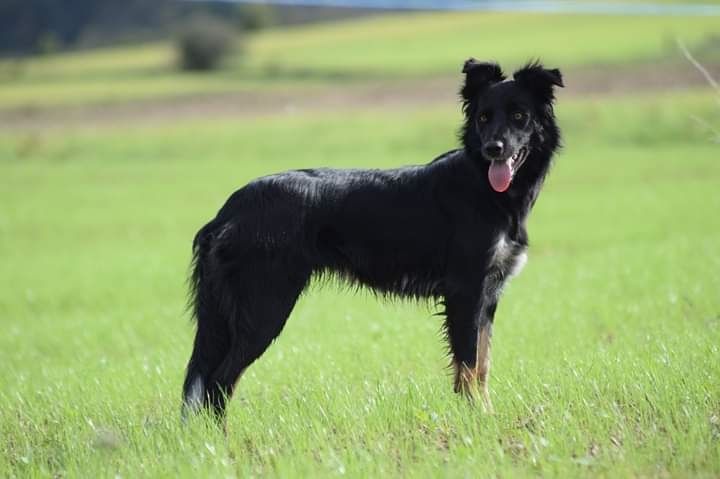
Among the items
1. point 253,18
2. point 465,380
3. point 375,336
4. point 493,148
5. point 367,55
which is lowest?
point 253,18

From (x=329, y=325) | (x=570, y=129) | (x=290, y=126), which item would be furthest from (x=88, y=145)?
(x=329, y=325)

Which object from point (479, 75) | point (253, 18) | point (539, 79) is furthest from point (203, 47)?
point (539, 79)

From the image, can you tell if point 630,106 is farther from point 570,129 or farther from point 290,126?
point 290,126

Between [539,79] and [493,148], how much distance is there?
0.80m

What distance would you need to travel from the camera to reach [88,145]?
119ft

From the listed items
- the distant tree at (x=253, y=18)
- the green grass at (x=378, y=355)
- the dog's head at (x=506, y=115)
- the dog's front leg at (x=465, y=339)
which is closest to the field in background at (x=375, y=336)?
the green grass at (x=378, y=355)

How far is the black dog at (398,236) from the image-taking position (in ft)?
21.8

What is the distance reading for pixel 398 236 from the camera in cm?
701

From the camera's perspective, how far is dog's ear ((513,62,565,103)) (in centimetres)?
697

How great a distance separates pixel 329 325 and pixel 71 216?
47.3ft

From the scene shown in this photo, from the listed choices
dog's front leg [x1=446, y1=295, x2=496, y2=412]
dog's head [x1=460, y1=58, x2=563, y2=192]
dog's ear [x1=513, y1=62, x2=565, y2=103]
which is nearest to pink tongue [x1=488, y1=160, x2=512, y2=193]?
dog's head [x1=460, y1=58, x2=563, y2=192]

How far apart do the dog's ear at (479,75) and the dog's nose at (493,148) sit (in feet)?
2.21

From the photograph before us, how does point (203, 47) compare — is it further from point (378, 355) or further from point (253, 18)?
point (378, 355)

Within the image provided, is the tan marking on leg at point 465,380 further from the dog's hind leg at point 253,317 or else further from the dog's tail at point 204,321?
the dog's tail at point 204,321
